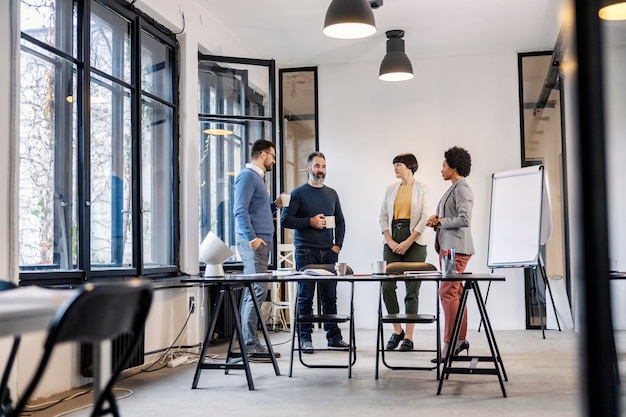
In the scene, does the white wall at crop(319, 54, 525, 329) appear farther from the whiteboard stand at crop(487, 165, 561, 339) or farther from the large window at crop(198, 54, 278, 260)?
the large window at crop(198, 54, 278, 260)

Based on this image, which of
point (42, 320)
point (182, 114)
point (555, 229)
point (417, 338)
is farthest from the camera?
point (555, 229)

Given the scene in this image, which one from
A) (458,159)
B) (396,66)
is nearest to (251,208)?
(458,159)

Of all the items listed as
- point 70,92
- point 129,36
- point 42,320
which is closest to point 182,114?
point 129,36

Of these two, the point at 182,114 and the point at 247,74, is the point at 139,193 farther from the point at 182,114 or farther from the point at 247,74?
the point at 247,74

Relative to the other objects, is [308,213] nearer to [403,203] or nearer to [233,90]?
[403,203]

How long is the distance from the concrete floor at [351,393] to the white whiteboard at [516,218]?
1.56m

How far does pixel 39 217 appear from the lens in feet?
14.0

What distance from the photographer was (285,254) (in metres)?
8.00

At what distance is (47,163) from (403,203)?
2.89 meters

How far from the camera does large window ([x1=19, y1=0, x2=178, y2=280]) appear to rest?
4.24m

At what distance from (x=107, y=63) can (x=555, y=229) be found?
509 centimetres

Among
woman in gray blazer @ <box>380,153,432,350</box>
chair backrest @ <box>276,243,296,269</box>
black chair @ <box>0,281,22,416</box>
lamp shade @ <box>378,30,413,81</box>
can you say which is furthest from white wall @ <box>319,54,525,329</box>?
black chair @ <box>0,281,22,416</box>

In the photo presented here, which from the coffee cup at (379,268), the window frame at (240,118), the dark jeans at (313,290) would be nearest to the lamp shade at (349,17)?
the coffee cup at (379,268)

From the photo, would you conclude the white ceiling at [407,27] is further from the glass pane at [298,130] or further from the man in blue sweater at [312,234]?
the man in blue sweater at [312,234]
